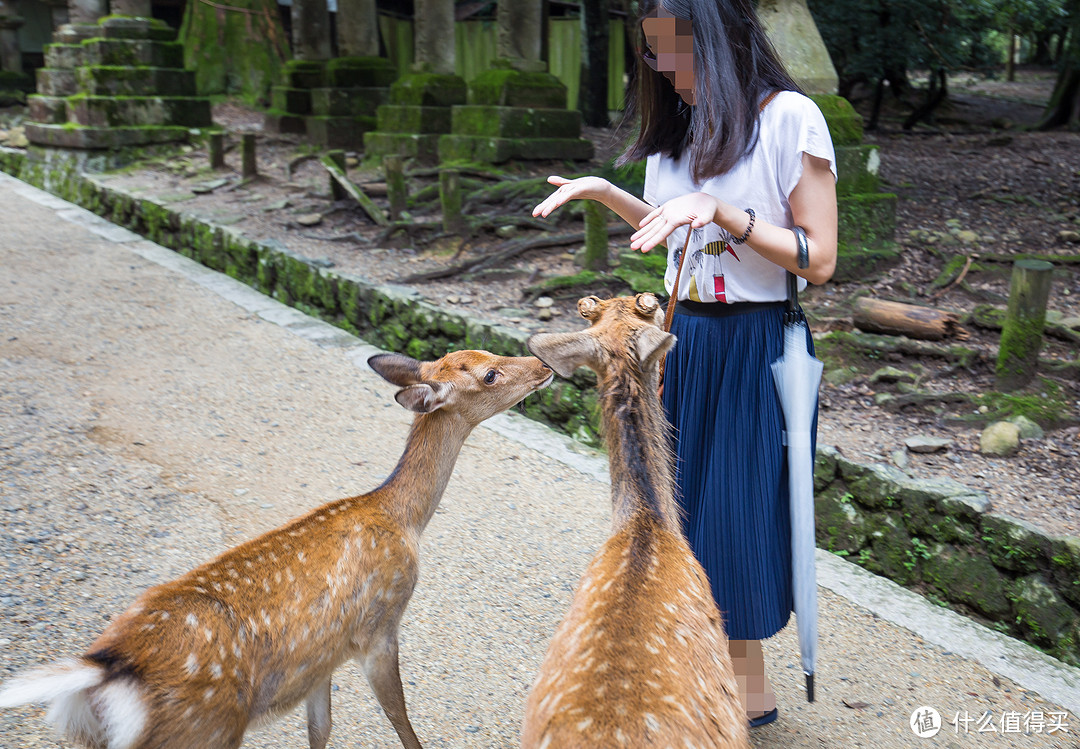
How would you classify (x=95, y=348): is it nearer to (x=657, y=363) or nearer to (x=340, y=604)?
(x=340, y=604)

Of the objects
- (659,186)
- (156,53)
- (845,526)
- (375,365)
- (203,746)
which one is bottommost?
(845,526)

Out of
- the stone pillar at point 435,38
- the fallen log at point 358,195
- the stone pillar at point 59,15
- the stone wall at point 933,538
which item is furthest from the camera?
the stone pillar at point 59,15

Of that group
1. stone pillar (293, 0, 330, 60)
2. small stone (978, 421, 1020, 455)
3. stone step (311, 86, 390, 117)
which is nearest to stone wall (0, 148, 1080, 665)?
small stone (978, 421, 1020, 455)

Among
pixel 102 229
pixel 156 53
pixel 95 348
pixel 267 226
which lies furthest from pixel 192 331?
pixel 156 53

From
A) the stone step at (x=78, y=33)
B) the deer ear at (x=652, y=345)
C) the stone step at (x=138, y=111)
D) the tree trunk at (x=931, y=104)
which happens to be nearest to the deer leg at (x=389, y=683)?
the deer ear at (x=652, y=345)

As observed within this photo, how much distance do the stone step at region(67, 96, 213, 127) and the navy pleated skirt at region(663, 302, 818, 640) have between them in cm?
1274

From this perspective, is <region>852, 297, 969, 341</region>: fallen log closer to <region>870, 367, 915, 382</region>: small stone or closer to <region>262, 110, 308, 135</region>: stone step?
<region>870, 367, 915, 382</region>: small stone

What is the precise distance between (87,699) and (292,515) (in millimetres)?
2130

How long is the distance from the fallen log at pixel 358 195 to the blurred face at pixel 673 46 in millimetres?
6607

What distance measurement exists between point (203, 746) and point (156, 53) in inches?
536

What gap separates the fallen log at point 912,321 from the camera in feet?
17.3

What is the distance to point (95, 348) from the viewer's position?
20.4ft

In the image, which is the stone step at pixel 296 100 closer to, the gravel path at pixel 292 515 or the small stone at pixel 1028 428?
the gravel path at pixel 292 515

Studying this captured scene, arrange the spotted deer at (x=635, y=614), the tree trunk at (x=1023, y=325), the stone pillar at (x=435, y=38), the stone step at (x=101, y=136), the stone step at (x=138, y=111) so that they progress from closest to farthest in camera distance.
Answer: the spotted deer at (x=635, y=614), the tree trunk at (x=1023, y=325), the stone pillar at (x=435, y=38), the stone step at (x=101, y=136), the stone step at (x=138, y=111)
